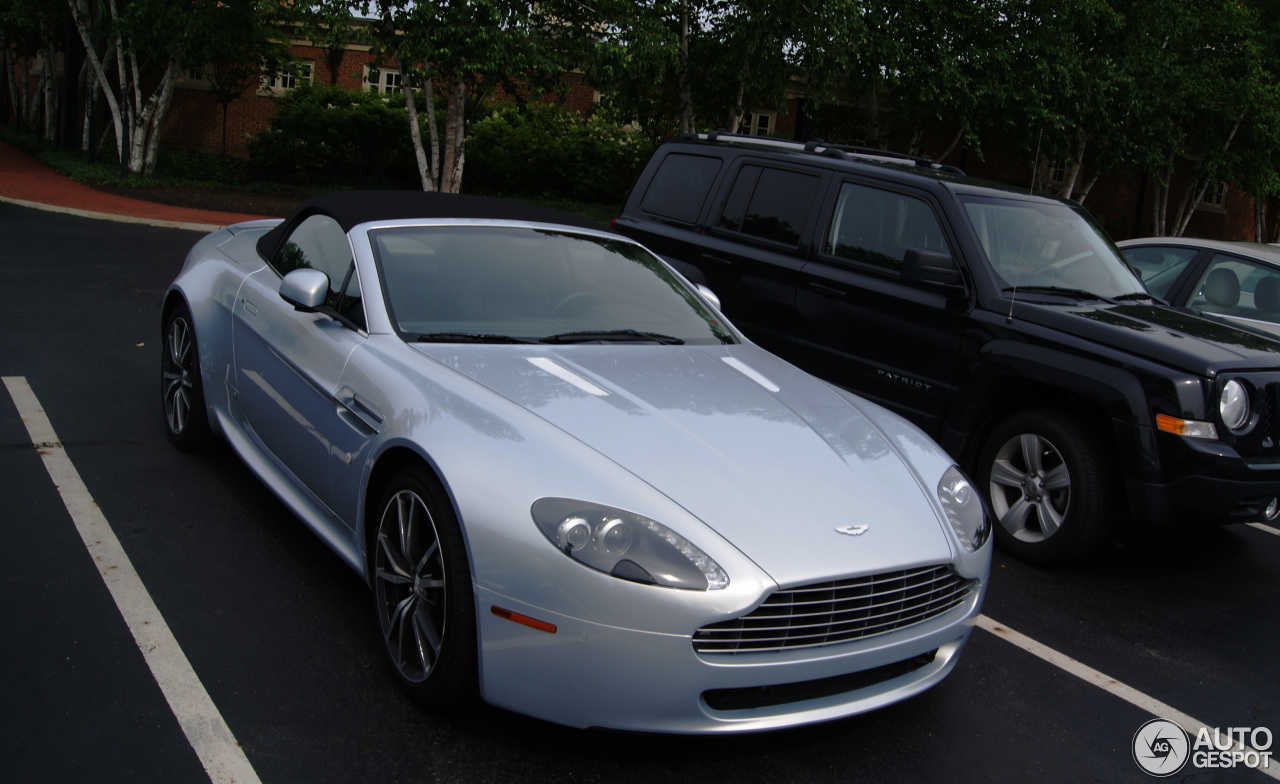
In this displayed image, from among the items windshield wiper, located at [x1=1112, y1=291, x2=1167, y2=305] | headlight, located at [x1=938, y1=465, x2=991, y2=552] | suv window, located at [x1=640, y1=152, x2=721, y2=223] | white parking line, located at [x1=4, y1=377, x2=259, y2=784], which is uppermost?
suv window, located at [x1=640, y1=152, x2=721, y2=223]

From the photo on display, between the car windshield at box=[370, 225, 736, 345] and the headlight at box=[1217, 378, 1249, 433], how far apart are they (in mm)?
2358

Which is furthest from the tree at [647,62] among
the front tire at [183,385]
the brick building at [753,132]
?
the front tire at [183,385]

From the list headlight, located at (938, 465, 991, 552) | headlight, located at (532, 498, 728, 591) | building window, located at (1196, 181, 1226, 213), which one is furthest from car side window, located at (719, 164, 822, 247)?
building window, located at (1196, 181, 1226, 213)

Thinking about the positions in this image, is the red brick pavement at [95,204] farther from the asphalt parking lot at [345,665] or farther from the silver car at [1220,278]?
the silver car at [1220,278]

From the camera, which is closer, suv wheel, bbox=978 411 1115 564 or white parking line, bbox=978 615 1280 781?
white parking line, bbox=978 615 1280 781

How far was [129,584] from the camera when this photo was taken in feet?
13.2

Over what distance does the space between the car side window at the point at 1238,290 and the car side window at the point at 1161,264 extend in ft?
0.62

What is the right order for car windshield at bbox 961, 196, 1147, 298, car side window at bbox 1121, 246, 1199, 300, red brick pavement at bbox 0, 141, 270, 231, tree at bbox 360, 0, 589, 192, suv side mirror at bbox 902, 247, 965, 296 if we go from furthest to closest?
tree at bbox 360, 0, 589, 192 < red brick pavement at bbox 0, 141, 270, 231 < car side window at bbox 1121, 246, 1199, 300 < car windshield at bbox 961, 196, 1147, 298 < suv side mirror at bbox 902, 247, 965, 296

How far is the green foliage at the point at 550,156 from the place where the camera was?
87.8 feet

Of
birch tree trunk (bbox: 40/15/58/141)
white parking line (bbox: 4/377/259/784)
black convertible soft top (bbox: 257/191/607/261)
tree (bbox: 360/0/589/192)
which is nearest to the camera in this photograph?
white parking line (bbox: 4/377/259/784)

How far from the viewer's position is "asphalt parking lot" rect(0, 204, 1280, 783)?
308 centimetres

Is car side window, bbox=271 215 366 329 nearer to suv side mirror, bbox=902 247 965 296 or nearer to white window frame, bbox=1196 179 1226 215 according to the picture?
suv side mirror, bbox=902 247 965 296

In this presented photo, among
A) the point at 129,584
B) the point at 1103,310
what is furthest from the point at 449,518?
the point at 1103,310

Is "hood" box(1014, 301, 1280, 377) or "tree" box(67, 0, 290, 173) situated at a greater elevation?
"tree" box(67, 0, 290, 173)
